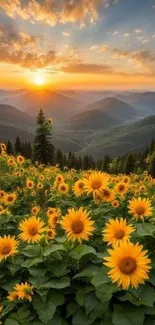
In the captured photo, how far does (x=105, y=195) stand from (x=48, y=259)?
179cm

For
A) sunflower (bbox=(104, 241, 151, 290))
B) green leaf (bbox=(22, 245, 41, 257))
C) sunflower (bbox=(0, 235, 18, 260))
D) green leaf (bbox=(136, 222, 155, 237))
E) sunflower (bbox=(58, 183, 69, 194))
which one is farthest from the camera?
sunflower (bbox=(58, 183, 69, 194))

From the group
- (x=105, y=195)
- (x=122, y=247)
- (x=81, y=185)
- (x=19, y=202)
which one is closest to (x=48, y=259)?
(x=122, y=247)

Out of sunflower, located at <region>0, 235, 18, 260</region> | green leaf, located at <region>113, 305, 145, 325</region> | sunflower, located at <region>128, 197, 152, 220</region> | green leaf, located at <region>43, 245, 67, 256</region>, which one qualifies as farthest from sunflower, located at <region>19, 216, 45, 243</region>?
green leaf, located at <region>113, 305, 145, 325</region>

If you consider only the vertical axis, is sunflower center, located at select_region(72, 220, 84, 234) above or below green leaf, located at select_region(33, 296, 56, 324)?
above

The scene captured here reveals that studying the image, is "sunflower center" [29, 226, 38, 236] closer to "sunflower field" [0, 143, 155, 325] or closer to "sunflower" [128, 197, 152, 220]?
"sunflower field" [0, 143, 155, 325]

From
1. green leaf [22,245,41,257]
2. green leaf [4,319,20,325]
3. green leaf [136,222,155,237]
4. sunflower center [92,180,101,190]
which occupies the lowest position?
green leaf [4,319,20,325]

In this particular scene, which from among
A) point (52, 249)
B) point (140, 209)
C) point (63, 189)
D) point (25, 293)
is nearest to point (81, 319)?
point (25, 293)

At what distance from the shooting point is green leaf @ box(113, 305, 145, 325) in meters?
4.06

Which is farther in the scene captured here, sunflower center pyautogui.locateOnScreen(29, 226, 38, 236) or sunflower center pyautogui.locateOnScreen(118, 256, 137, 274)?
sunflower center pyautogui.locateOnScreen(29, 226, 38, 236)

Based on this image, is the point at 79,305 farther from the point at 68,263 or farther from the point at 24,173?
the point at 24,173

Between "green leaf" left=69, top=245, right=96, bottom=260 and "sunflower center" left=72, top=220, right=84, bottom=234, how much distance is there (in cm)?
22

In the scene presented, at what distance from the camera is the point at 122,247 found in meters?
4.07

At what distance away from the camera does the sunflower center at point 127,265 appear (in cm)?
390

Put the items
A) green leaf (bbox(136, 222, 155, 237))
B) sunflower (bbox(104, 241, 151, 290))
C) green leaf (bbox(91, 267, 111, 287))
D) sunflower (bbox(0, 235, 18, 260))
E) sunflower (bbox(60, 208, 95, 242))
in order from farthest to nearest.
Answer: sunflower (bbox(0, 235, 18, 260))
sunflower (bbox(60, 208, 95, 242))
green leaf (bbox(136, 222, 155, 237))
green leaf (bbox(91, 267, 111, 287))
sunflower (bbox(104, 241, 151, 290))
